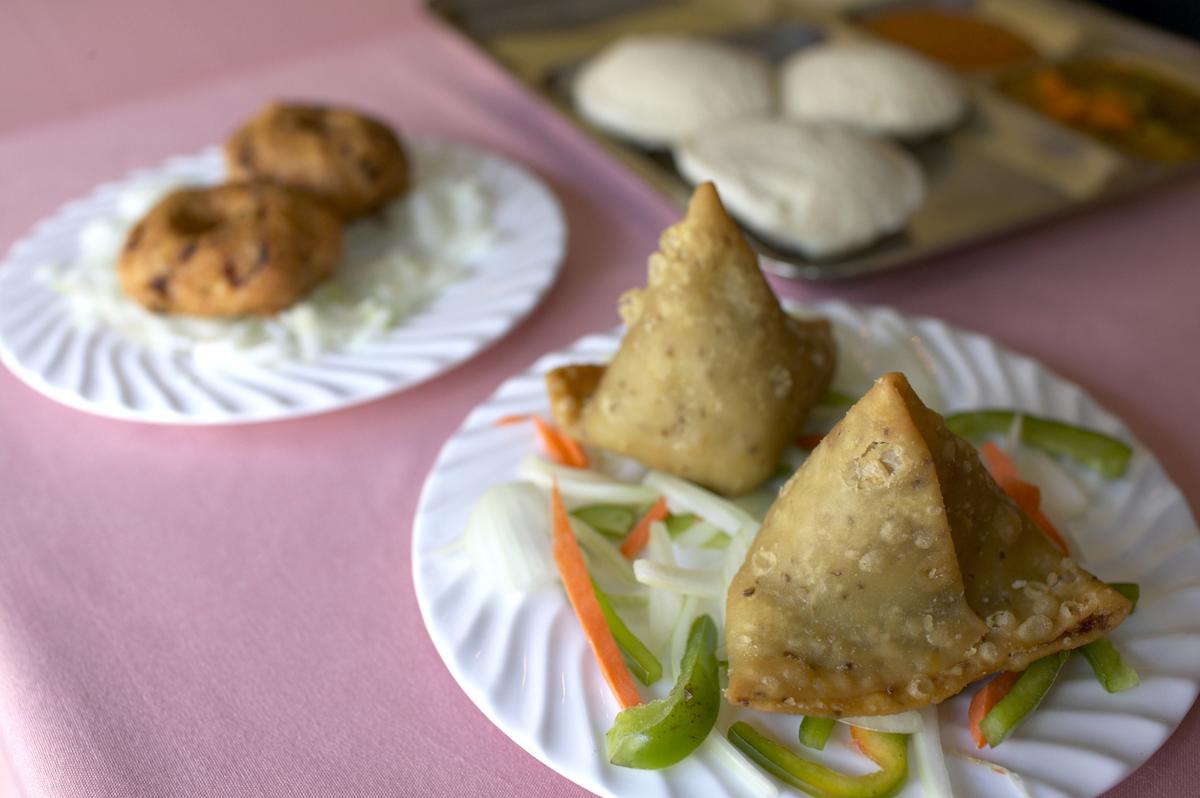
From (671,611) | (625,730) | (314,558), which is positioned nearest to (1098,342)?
(671,611)

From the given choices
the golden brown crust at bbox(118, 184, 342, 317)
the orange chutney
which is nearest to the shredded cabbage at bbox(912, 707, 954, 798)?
the golden brown crust at bbox(118, 184, 342, 317)

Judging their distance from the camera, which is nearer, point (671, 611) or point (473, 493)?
point (671, 611)

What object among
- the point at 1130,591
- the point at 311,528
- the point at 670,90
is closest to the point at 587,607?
the point at 311,528

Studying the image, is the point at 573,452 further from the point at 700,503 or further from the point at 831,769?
the point at 831,769

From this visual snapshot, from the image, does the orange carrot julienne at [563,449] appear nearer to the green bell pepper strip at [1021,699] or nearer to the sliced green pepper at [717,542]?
the sliced green pepper at [717,542]

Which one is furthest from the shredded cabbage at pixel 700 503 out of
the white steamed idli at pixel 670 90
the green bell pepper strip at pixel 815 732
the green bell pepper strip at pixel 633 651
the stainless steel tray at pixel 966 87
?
the white steamed idli at pixel 670 90

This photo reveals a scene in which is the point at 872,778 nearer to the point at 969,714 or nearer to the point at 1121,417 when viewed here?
the point at 969,714

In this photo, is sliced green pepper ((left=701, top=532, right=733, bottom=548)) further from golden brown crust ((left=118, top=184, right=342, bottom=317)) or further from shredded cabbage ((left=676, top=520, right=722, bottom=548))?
golden brown crust ((left=118, top=184, right=342, bottom=317))
